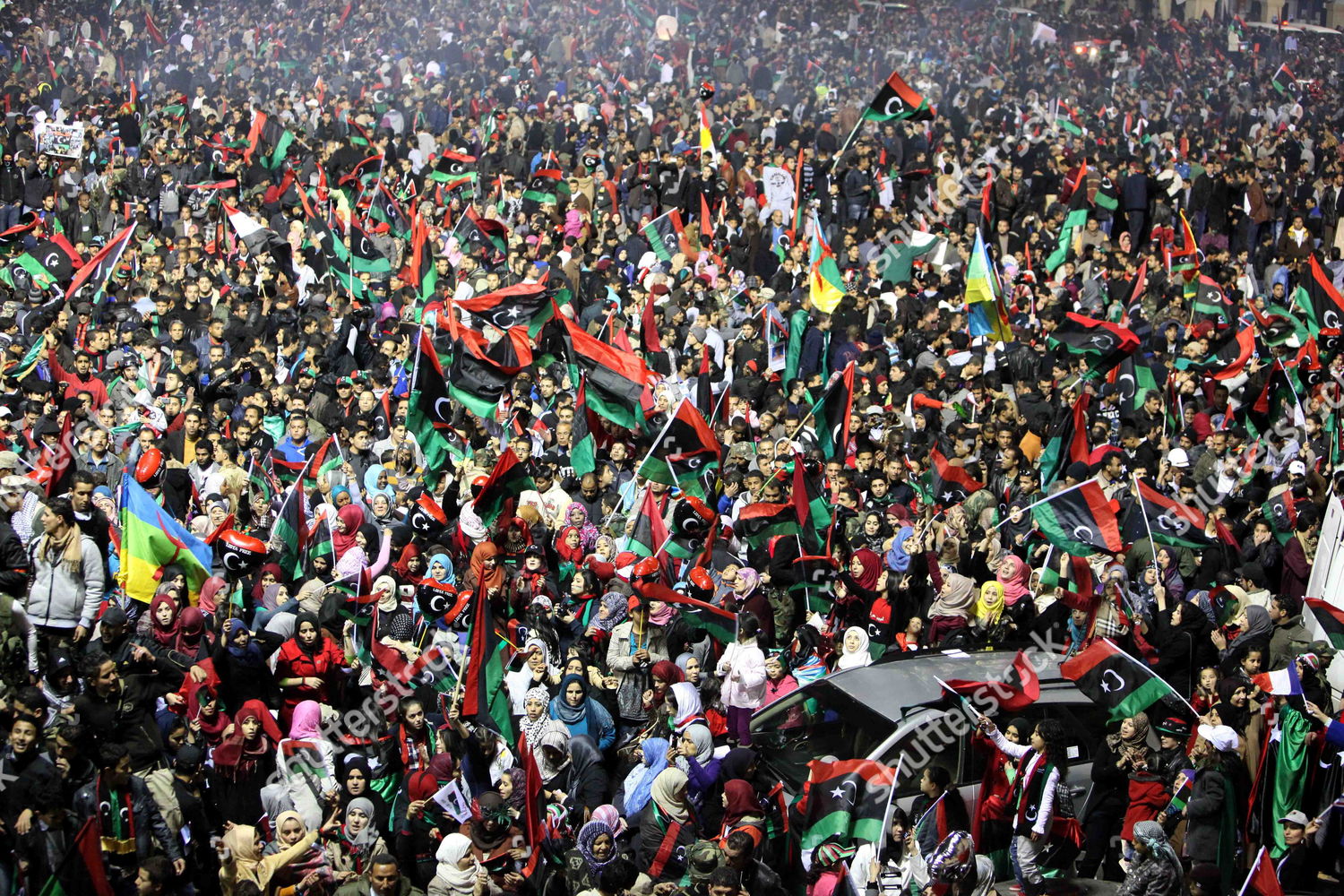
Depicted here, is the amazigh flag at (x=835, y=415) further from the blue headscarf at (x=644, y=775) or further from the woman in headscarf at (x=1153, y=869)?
the woman in headscarf at (x=1153, y=869)

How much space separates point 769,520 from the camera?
1175cm

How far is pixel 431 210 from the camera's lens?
826 inches

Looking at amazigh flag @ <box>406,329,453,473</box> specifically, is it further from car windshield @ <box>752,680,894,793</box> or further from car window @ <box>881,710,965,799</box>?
car window @ <box>881,710,965,799</box>

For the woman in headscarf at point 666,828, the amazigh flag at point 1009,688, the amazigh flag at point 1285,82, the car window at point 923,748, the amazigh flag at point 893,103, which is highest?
the amazigh flag at point 893,103

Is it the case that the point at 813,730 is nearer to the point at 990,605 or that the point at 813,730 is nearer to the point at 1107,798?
the point at 1107,798

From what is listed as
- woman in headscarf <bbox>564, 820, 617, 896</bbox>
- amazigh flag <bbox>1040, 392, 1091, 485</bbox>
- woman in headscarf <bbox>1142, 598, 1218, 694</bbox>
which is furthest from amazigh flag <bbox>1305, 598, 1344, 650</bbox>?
woman in headscarf <bbox>564, 820, 617, 896</bbox>

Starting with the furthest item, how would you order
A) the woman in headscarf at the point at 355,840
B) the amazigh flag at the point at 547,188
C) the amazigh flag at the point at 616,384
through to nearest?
the amazigh flag at the point at 547,188, the amazigh flag at the point at 616,384, the woman in headscarf at the point at 355,840

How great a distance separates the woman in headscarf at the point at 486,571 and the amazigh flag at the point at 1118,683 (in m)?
3.68

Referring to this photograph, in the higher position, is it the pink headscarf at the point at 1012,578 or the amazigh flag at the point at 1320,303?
the amazigh flag at the point at 1320,303

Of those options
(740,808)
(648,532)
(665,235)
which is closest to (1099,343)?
(648,532)

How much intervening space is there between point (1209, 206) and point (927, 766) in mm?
15426

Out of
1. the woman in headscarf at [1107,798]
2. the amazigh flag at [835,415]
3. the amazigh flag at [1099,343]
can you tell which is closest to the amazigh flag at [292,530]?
the amazigh flag at [835,415]

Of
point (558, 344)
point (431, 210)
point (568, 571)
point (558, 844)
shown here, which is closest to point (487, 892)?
point (558, 844)

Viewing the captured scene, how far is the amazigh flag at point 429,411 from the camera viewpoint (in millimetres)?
13391
